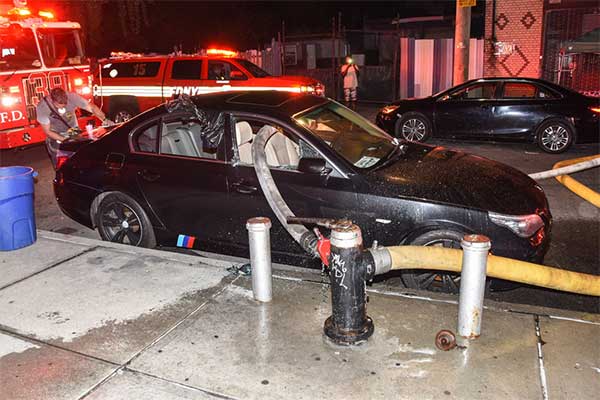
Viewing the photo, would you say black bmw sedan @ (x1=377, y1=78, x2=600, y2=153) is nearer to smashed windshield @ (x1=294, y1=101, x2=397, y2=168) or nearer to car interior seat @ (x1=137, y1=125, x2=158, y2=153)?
smashed windshield @ (x1=294, y1=101, x2=397, y2=168)

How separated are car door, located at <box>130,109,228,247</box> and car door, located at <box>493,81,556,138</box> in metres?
7.58

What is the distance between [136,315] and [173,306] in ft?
0.97

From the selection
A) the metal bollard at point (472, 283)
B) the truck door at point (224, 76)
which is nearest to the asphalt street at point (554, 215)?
the metal bollard at point (472, 283)

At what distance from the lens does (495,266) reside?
390 cm

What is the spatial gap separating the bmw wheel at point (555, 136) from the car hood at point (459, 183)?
6426 mm

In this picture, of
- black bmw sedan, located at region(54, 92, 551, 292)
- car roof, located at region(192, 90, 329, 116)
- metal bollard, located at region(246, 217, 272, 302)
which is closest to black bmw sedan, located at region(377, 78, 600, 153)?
black bmw sedan, located at region(54, 92, 551, 292)

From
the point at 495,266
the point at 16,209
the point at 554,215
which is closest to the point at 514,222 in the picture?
the point at 495,266

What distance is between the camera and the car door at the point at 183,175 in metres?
5.36

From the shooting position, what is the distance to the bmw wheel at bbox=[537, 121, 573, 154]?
11.0 meters

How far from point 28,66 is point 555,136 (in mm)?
10812

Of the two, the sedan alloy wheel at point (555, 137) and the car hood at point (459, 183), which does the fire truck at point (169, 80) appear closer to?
the sedan alloy wheel at point (555, 137)

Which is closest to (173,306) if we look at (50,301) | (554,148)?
(50,301)

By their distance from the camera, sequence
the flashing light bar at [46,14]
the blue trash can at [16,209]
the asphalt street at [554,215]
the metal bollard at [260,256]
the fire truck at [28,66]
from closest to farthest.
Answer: the metal bollard at [260,256] → the asphalt street at [554,215] → the blue trash can at [16,209] → the fire truck at [28,66] → the flashing light bar at [46,14]

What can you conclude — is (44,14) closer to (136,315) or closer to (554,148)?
(136,315)
